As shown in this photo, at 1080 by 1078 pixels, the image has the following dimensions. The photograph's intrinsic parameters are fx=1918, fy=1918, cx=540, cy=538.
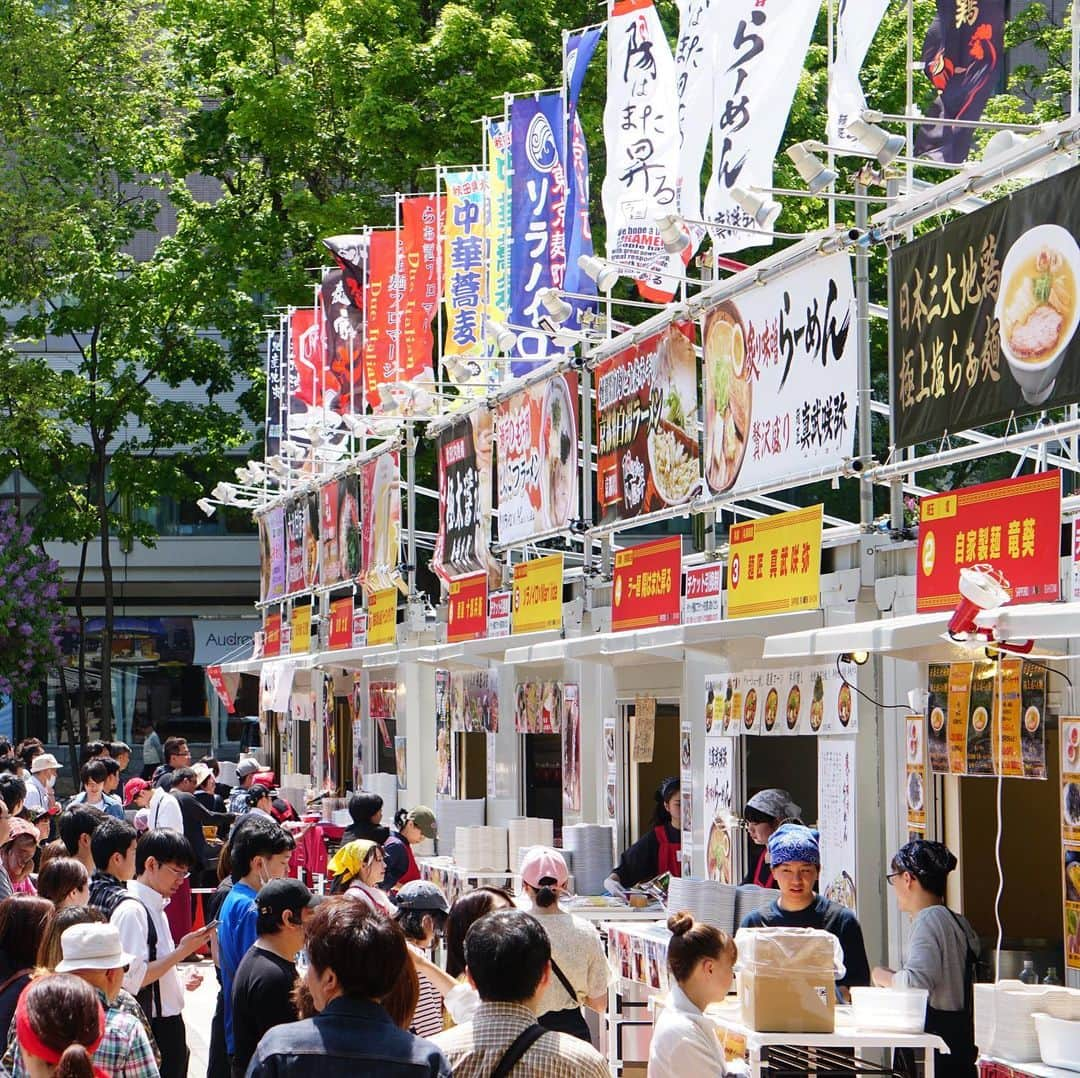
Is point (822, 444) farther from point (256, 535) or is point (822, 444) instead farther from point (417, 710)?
point (256, 535)

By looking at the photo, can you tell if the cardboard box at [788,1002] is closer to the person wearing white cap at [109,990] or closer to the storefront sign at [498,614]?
the person wearing white cap at [109,990]

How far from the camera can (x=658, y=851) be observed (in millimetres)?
12188

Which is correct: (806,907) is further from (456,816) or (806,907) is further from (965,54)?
(456,816)

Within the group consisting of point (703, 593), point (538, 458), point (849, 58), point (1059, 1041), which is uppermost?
point (849, 58)

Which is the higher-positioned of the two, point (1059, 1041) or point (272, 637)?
point (272, 637)

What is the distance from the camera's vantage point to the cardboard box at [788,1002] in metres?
6.62

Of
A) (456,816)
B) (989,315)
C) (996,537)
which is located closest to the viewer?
(996,537)

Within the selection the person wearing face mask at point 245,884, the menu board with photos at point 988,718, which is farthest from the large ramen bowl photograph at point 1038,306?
the person wearing face mask at point 245,884

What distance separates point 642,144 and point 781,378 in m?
2.50

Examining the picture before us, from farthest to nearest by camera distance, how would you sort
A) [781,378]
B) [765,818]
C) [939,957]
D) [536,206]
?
[536,206], [781,378], [765,818], [939,957]

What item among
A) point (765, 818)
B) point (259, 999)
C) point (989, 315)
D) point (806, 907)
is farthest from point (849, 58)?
point (259, 999)

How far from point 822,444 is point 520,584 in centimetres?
488

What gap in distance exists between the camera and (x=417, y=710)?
60.6 ft

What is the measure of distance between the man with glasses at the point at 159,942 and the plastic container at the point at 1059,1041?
3.03 m
